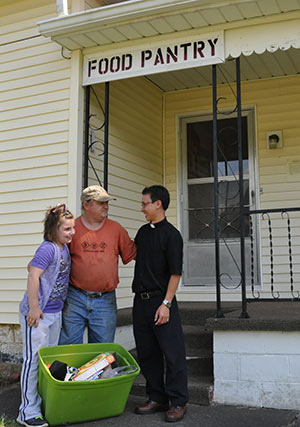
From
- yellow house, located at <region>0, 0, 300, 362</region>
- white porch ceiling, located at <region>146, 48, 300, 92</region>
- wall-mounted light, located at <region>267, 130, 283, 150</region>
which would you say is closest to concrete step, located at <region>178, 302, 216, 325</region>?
yellow house, located at <region>0, 0, 300, 362</region>

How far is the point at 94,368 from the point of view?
11.0ft

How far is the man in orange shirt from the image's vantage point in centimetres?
367

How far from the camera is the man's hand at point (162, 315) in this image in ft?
11.2

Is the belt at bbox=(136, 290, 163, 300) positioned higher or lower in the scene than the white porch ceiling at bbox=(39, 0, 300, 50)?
lower

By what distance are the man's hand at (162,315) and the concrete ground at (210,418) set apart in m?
0.75

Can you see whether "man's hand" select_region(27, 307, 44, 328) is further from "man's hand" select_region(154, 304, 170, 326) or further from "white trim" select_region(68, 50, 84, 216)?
"white trim" select_region(68, 50, 84, 216)

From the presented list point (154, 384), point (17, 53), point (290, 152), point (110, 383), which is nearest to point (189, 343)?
point (154, 384)

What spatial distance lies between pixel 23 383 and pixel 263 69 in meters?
4.43

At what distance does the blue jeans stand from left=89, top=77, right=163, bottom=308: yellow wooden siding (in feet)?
5.38

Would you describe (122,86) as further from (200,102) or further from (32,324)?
(32,324)

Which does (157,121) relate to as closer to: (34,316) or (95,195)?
(95,195)

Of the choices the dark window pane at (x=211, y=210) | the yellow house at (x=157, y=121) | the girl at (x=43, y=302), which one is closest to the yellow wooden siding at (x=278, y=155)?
the yellow house at (x=157, y=121)

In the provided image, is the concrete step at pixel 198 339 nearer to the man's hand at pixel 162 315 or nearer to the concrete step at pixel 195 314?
the concrete step at pixel 195 314

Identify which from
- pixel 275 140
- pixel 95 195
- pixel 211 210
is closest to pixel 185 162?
pixel 211 210
